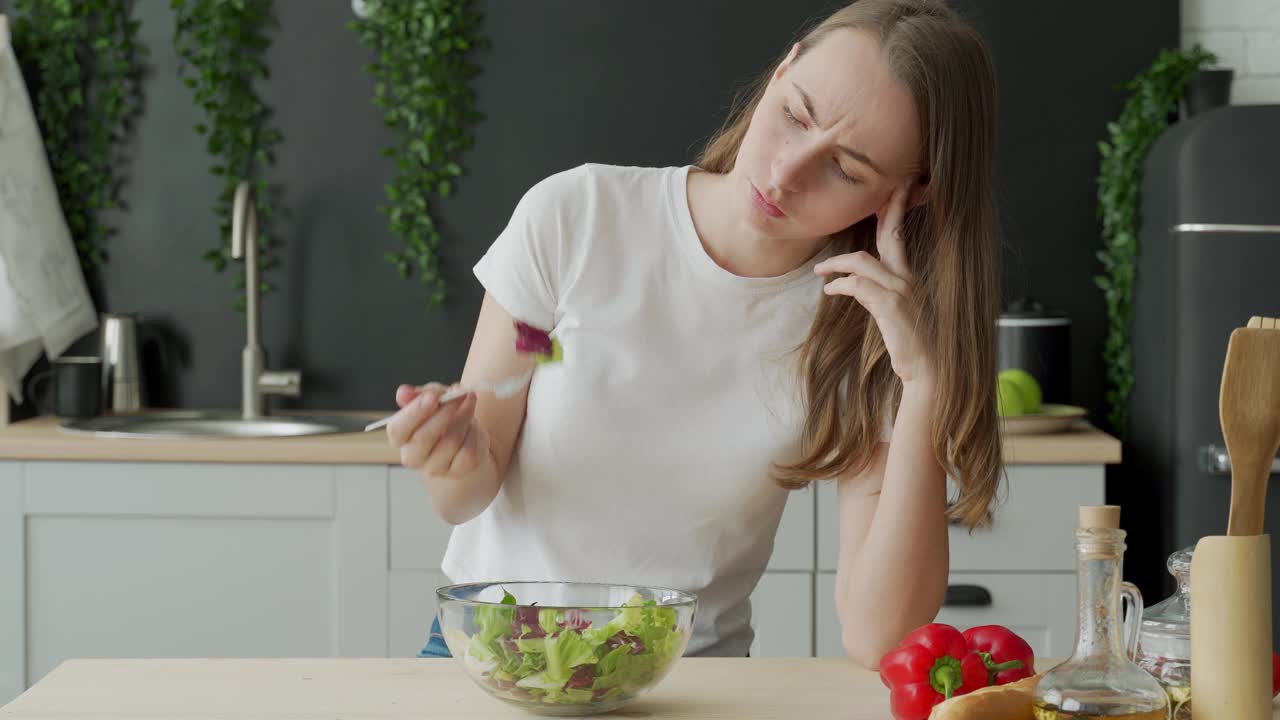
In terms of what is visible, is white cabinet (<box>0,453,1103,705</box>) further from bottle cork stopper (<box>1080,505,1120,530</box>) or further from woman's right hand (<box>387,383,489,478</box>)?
bottle cork stopper (<box>1080,505,1120,530</box>)

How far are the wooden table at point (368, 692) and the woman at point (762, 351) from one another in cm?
16

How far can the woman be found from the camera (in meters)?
1.33

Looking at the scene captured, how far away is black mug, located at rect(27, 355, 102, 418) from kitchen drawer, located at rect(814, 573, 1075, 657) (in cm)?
158

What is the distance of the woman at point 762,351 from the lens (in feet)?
4.36

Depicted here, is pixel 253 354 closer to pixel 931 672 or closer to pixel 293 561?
Answer: pixel 293 561

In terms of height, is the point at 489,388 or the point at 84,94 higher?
the point at 84,94

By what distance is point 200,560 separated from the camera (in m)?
Result: 2.52

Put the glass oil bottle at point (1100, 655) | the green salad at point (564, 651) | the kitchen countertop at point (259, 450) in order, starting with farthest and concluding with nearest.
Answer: the kitchen countertop at point (259, 450), the green salad at point (564, 651), the glass oil bottle at point (1100, 655)

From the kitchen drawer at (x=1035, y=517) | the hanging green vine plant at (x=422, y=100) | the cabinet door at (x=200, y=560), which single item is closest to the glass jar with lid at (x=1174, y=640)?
the kitchen drawer at (x=1035, y=517)

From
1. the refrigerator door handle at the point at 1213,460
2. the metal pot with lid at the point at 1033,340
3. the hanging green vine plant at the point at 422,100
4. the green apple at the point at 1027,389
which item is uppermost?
the hanging green vine plant at the point at 422,100

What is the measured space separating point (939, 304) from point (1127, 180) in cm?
168

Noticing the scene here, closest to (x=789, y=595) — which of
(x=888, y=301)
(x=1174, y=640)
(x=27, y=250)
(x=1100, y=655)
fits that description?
(x=888, y=301)

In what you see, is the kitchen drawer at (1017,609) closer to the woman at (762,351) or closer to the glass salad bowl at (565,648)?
the woman at (762,351)

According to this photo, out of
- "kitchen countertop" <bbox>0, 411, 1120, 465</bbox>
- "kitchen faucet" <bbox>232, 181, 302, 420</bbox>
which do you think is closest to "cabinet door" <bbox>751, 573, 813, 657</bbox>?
"kitchen countertop" <bbox>0, 411, 1120, 465</bbox>
